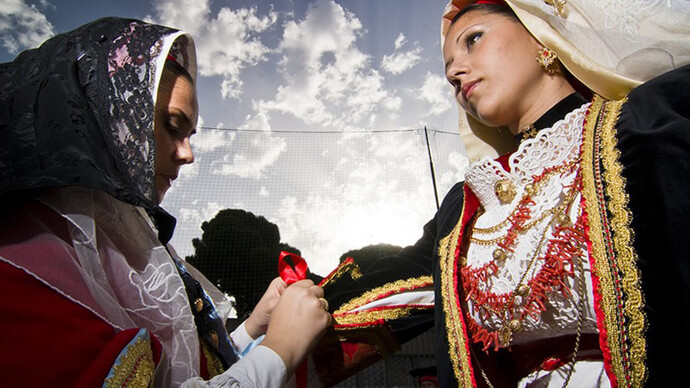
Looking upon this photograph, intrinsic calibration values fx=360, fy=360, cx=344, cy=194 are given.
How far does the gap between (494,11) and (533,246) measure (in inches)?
39.4

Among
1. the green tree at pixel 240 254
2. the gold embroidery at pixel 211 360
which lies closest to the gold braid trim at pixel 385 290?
the gold embroidery at pixel 211 360

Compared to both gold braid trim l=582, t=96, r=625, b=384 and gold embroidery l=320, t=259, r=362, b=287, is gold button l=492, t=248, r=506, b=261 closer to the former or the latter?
gold braid trim l=582, t=96, r=625, b=384

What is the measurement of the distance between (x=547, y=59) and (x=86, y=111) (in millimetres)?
1537

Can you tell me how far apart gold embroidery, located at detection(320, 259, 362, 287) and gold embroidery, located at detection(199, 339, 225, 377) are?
0.60 metres

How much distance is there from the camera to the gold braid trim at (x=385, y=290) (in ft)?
5.68

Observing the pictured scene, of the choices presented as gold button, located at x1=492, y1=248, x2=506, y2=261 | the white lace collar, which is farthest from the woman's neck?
gold button, located at x1=492, y1=248, x2=506, y2=261

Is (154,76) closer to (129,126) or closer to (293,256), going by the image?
(129,126)

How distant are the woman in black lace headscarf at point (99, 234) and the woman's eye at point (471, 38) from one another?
114cm

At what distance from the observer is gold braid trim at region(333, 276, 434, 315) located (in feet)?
5.68

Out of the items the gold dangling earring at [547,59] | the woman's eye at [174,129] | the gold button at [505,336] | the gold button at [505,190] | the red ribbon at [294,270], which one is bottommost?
the gold button at [505,336]

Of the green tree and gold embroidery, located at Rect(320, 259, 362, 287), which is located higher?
the green tree

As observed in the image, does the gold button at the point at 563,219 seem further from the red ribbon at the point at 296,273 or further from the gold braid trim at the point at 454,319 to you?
the red ribbon at the point at 296,273

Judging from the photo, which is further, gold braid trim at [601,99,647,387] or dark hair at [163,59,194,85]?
dark hair at [163,59,194,85]

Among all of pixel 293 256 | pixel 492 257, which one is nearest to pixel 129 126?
pixel 293 256
